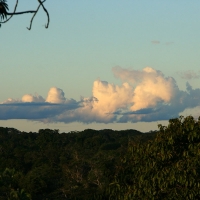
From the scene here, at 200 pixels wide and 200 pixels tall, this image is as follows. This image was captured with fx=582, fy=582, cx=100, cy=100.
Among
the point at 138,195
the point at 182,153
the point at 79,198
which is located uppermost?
the point at 182,153

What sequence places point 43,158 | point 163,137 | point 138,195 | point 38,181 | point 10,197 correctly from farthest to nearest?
point 43,158, point 38,181, point 10,197, point 163,137, point 138,195

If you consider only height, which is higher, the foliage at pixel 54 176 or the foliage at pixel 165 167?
the foliage at pixel 165 167

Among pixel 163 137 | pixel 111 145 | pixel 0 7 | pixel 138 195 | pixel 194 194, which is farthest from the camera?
pixel 111 145

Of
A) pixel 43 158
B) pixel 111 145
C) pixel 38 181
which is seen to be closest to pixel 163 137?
pixel 38 181

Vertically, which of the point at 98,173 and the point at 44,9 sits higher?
the point at 44,9

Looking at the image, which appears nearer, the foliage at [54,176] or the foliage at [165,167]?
the foliage at [165,167]

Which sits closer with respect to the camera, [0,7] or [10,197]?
[0,7]

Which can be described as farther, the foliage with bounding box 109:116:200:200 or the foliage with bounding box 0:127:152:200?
the foliage with bounding box 0:127:152:200

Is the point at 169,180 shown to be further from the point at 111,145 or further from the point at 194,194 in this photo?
the point at 111,145

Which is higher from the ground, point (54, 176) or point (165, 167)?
point (165, 167)

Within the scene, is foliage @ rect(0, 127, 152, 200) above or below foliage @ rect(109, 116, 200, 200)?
below

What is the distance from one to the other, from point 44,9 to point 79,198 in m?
70.5

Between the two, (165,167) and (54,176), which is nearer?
(165,167)

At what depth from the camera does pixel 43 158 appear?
129 metres
